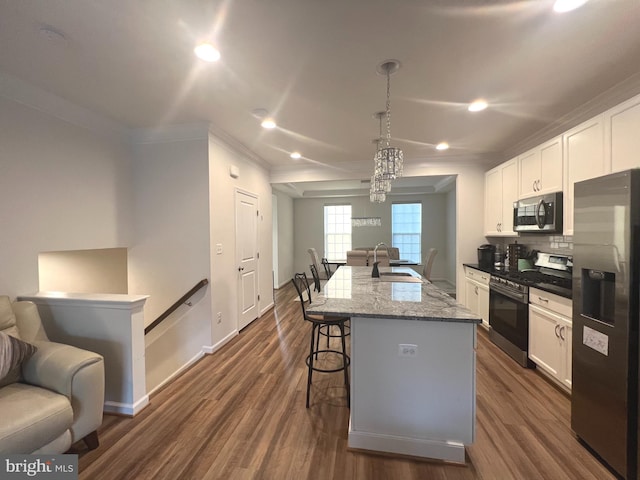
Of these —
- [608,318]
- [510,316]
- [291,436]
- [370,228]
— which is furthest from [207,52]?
[370,228]

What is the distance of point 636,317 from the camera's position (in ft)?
4.90

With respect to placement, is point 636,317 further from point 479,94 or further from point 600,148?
point 479,94

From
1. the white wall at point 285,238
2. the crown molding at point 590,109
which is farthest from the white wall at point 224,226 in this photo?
the crown molding at point 590,109

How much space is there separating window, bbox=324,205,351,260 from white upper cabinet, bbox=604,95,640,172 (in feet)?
20.7

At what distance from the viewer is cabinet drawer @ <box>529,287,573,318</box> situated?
2.28 metres

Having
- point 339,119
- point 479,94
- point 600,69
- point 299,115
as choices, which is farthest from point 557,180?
point 299,115

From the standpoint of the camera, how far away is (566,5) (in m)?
1.48

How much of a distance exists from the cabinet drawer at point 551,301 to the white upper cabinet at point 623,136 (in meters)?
1.12

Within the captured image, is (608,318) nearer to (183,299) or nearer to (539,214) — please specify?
(539,214)

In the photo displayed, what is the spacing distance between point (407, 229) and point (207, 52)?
23.4ft

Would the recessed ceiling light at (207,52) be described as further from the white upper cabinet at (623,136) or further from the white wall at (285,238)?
the white wall at (285,238)

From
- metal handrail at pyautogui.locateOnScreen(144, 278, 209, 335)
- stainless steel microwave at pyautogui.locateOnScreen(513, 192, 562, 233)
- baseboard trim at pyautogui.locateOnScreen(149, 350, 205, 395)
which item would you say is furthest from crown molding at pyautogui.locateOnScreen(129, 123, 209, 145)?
stainless steel microwave at pyautogui.locateOnScreen(513, 192, 562, 233)

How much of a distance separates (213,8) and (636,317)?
2894 millimetres

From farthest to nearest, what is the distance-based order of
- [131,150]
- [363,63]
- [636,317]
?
[131,150] < [363,63] < [636,317]
